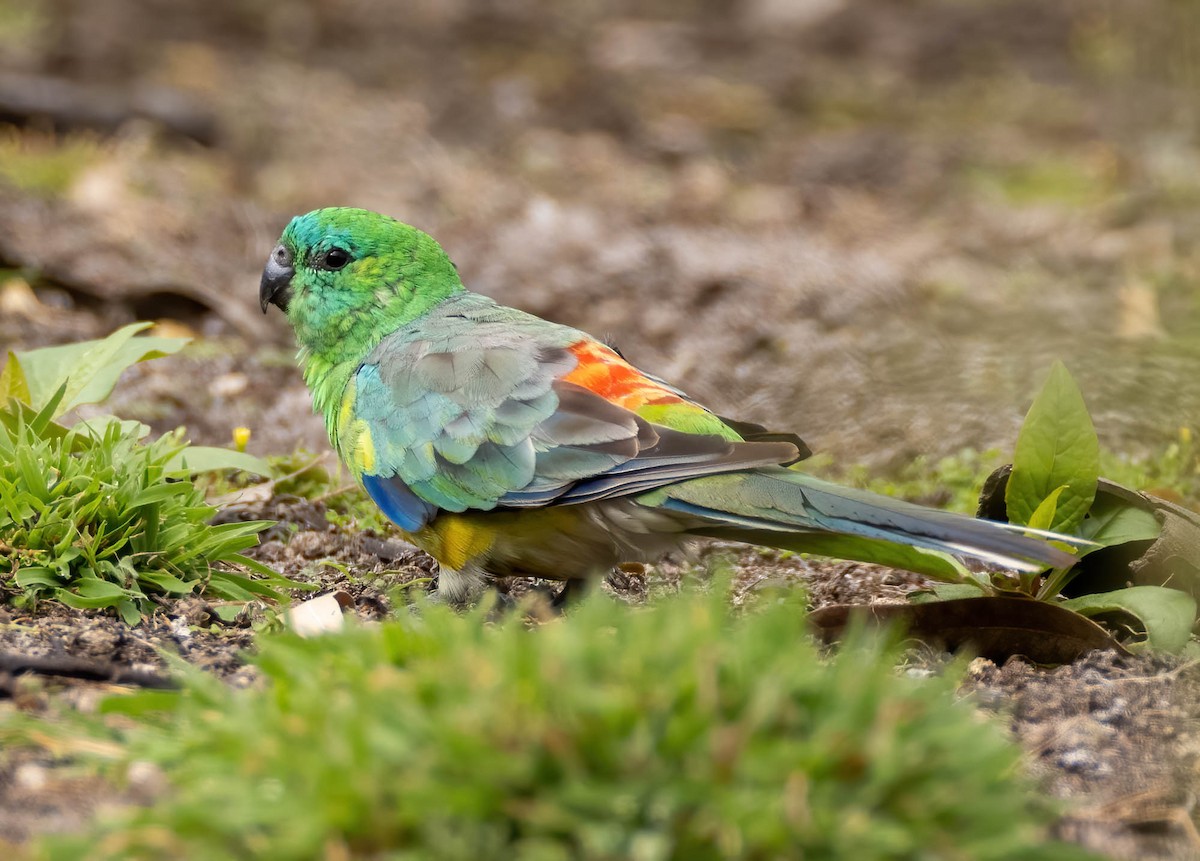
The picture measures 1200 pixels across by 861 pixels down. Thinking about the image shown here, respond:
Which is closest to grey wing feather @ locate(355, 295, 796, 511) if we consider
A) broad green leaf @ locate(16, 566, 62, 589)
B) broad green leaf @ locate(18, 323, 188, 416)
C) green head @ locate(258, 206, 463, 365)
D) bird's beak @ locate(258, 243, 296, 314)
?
green head @ locate(258, 206, 463, 365)

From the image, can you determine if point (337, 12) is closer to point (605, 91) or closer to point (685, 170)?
point (605, 91)

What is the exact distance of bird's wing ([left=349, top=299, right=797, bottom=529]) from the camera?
3.43m

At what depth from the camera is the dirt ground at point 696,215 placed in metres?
3.52

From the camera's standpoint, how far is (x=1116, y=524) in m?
3.61

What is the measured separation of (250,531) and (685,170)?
226 inches

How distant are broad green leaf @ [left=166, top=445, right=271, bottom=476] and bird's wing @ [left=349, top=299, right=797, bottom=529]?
1.50 feet

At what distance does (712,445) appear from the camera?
3.39 m

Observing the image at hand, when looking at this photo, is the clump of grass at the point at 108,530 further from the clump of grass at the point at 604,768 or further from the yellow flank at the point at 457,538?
the clump of grass at the point at 604,768

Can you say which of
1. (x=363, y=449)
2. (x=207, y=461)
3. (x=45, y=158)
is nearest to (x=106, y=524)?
(x=207, y=461)

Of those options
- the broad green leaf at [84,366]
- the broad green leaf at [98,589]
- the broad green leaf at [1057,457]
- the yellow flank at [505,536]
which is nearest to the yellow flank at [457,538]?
the yellow flank at [505,536]

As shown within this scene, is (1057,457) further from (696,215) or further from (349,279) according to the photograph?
(696,215)

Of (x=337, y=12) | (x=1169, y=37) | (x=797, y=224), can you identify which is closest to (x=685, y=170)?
(x=797, y=224)

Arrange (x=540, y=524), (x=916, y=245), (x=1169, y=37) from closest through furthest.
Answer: (x=540, y=524) → (x=916, y=245) → (x=1169, y=37)

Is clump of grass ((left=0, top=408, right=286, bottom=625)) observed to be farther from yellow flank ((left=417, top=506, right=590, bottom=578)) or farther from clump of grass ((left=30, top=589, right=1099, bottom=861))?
clump of grass ((left=30, top=589, right=1099, bottom=861))
